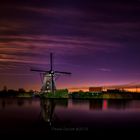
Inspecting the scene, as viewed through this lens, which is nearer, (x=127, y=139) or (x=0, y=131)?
(x=127, y=139)

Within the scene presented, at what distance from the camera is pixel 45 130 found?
40750 mm

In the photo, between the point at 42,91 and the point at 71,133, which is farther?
the point at 42,91

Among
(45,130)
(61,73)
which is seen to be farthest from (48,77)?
(45,130)

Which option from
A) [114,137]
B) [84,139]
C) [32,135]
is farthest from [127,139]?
[32,135]

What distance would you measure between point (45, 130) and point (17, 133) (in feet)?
12.1

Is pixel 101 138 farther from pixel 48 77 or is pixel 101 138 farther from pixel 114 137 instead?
pixel 48 77

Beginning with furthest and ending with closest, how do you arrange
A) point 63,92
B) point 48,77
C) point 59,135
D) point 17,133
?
point 63,92 < point 48,77 < point 17,133 < point 59,135

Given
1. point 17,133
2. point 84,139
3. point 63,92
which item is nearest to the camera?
point 84,139

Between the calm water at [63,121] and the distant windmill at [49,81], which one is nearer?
the calm water at [63,121]

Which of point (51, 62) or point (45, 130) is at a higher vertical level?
point (51, 62)

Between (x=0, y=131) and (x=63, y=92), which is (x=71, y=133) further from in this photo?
(x=63, y=92)

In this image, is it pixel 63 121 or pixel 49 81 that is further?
pixel 49 81

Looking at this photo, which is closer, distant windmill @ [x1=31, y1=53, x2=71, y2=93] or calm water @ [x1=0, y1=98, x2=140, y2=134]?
calm water @ [x1=0, y1=98, x2=140, y2=134]

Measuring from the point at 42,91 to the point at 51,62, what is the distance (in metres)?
13.7
